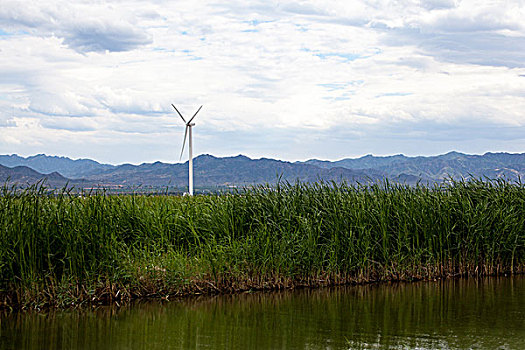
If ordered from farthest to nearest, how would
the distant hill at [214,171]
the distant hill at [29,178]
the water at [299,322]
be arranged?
the distant hill at [214,171]
the distant hill at [29,178]
the water at [299,322]

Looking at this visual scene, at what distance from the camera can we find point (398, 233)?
1545 cm

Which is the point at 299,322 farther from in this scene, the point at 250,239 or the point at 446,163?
the point at 446,163

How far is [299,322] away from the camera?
1145 centimetres

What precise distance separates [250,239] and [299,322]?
3.22 meters

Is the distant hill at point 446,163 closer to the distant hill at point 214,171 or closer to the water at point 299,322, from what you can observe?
the distant hill at point 214,171

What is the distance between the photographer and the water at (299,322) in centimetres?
1003

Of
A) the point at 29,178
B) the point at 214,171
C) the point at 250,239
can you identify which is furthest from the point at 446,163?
the point at 250,239

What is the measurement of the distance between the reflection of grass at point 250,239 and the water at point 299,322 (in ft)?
1.92

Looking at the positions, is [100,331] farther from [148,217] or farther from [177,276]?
[148,217]

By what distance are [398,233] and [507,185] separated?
4679 mm

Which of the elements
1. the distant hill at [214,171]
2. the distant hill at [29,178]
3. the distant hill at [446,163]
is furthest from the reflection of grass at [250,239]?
the distant hill at [446,163]

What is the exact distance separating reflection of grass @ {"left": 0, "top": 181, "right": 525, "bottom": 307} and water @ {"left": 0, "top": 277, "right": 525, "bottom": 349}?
23.0 inches

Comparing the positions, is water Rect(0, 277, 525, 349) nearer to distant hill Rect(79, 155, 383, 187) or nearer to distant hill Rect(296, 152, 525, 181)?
distant hill Rect(79, 155, 383, 187)

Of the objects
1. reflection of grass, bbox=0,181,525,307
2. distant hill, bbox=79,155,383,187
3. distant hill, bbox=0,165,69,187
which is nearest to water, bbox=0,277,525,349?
reflection of grass, bbox=0,181,525,307
